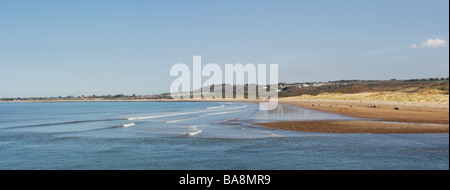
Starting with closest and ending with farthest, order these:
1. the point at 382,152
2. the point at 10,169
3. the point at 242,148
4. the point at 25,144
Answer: the point at 10,169 → the point at 382,152 → the point at 242,148 → the point at 25,144

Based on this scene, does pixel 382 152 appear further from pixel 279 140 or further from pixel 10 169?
pixel 10 169

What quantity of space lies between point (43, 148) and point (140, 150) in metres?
6.93

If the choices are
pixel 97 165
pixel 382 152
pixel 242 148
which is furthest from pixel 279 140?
pixel 97 165

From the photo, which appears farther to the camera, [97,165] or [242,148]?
[242,148]

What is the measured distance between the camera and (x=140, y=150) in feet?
78.5
